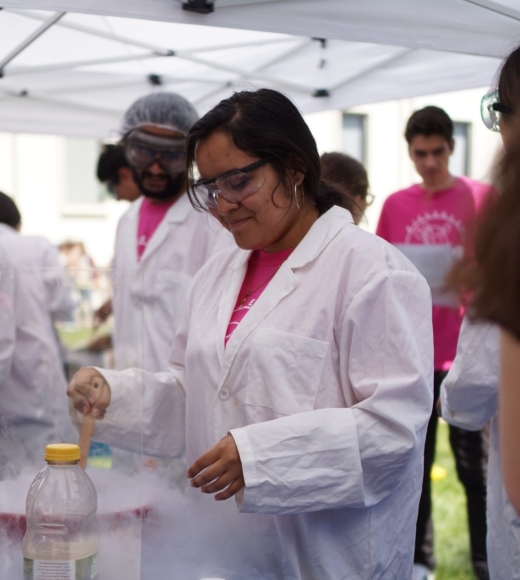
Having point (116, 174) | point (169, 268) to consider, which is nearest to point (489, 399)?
point (169, 268)

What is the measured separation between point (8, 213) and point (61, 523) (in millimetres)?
2379

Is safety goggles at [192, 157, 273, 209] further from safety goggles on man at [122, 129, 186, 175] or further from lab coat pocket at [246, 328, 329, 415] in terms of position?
safety goggles on man at [122, 129, 186, 175]

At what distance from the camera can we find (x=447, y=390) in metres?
1.93

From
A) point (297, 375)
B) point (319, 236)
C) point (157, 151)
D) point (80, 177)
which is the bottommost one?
point (297, 375)

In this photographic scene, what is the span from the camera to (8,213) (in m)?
3.41

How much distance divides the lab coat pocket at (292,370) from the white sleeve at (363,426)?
0.18 feet

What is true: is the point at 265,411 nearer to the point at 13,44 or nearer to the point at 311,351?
→ the point at 311,351

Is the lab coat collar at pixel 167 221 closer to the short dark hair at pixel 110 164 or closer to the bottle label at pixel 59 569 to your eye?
the short dark hair at pixel 110 164

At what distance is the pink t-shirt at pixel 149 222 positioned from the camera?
3.10 meters

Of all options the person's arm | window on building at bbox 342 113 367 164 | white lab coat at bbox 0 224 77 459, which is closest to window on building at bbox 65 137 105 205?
window on building at bbox 342 113 367 164

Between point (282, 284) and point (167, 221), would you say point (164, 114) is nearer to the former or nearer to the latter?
point (167, 221)

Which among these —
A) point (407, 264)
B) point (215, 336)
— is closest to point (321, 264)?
point (407, 264)

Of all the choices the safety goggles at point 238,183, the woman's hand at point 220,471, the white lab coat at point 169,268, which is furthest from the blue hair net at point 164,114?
the woman's hand at point 220,471

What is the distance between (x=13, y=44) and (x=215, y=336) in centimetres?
238
